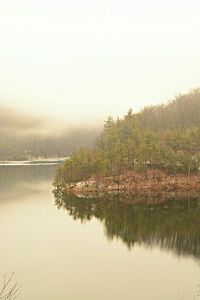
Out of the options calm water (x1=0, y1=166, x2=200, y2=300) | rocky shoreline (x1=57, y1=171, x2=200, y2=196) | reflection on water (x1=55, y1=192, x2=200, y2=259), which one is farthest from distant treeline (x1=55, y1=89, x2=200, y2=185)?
calm water (x1=0, y1=166, x2=200, y2=300)

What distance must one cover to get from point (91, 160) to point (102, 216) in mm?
46853

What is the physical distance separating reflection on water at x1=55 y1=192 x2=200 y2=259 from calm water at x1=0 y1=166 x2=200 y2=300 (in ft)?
0.49

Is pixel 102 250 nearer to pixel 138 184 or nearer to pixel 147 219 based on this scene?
pixel 147 219

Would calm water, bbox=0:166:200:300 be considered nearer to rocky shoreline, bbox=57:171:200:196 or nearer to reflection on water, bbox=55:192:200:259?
reflection on water, bbox=55:192:200:259

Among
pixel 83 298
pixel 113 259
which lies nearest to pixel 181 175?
pixel 113 259

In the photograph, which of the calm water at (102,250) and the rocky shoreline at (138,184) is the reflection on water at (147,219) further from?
the rocky shoreline at (138,184)

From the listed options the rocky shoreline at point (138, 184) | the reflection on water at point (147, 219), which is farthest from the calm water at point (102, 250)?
the rocky shoreline at point (138, 184)

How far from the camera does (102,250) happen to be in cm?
6197

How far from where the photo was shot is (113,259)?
187 ft

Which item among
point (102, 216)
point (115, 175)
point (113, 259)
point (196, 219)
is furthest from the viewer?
point (115, 175)

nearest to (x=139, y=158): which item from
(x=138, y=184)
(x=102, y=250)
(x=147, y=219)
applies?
(x=138, y=184)

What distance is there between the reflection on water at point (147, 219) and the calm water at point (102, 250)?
0.15 metres

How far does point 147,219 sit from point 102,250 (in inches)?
1018

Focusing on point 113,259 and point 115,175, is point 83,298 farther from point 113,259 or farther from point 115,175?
point 115,175
